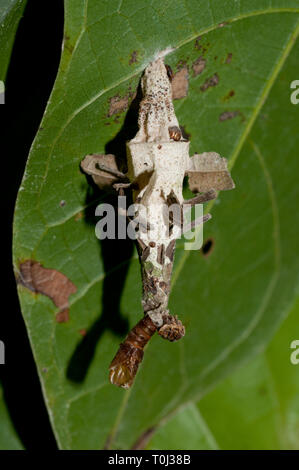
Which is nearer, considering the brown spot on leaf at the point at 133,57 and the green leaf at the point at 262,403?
the brown spot on leaf at the point at 133,57

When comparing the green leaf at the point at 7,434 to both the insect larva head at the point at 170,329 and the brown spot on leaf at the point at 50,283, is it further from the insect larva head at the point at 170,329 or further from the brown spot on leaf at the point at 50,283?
the insect larva head at the point at 170,329

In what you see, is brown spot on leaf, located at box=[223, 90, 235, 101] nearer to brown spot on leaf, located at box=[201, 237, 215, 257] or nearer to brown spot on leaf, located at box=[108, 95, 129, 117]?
brown spot on leaf, located at box=[108, 95, 129, 117]

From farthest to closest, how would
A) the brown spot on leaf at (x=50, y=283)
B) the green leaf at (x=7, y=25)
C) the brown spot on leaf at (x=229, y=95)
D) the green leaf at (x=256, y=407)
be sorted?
the green leaf at (x=256, y=407), the brown spot on leaf at (x=229, y=95), the brown spot on leaf at (x=50, y=283), the green leaf at (x=7, y=25)

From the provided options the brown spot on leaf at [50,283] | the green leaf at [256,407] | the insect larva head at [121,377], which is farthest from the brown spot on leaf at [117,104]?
the green leaf at [256,407]

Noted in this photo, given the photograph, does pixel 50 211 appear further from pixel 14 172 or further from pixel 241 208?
pixel 241 208

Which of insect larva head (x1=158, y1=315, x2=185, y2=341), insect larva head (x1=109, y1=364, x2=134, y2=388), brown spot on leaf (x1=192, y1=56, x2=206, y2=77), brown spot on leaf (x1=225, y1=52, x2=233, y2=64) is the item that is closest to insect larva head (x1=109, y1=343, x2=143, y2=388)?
insect larva head (x1=109, y1=364, x2=134, y2=388)
